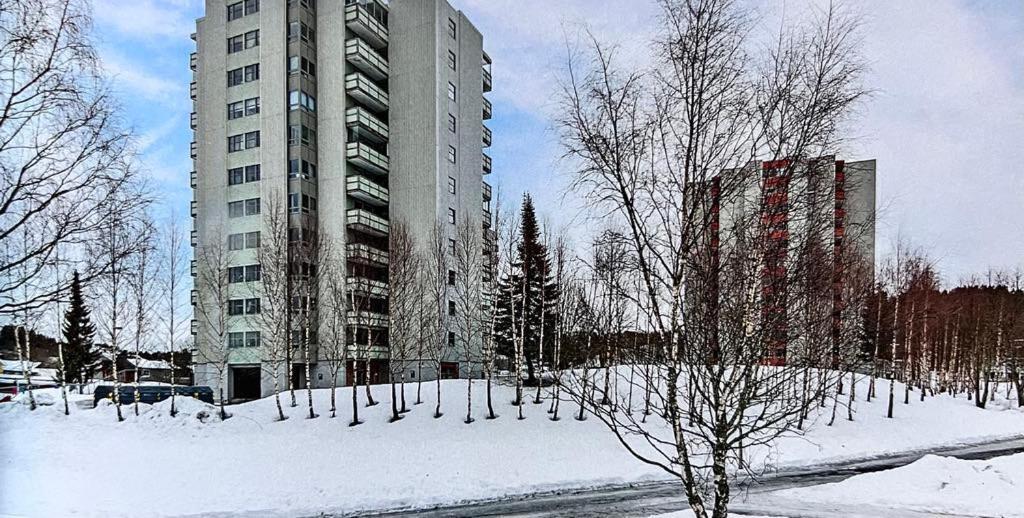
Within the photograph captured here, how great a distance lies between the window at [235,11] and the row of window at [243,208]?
7160 mm

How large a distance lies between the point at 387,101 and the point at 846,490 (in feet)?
68.4

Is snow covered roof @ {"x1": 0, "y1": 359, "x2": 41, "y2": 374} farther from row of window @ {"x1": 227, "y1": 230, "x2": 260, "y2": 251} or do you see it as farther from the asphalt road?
row of window @ {"x1": 227, "y1": 230, "x2": 260, "y2": 251}

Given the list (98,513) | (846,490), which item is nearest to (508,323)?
(846,490)

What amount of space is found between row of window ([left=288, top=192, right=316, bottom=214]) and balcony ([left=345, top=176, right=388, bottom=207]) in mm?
1495

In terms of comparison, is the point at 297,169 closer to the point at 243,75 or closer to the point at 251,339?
the point at 243,75

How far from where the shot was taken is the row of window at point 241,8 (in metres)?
22.3

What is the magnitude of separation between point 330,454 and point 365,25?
17464 millimetres

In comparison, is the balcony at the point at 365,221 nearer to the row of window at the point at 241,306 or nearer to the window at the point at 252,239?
the window at the point at 252,239

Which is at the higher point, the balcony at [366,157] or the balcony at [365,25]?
the balcony at [365,25]

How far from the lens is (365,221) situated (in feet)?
71.8

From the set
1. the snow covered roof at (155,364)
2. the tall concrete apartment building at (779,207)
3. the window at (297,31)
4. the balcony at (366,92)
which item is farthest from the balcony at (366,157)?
the tall concrete apartment building at (779,207)

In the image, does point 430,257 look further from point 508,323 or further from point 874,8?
point 874,8

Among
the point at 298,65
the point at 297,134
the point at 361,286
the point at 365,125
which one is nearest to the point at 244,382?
the point at 361,286

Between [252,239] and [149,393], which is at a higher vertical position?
[252,239]
